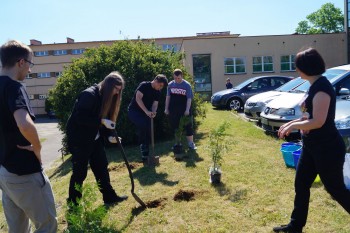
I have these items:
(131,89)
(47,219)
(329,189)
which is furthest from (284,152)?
(131,89)

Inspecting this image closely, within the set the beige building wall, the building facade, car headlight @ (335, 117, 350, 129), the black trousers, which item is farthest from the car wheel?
the black trousers

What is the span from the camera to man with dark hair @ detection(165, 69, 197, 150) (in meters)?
7.44

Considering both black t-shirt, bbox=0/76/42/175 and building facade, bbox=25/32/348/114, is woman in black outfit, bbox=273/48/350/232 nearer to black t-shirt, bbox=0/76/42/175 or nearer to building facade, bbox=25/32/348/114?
black t-shirt, bbox=0/76/42/175

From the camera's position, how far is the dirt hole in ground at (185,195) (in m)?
4.88

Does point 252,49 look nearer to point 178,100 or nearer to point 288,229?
point 178,100

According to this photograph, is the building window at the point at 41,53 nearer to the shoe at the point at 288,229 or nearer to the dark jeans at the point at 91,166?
the dark jeans at the point at 91,166

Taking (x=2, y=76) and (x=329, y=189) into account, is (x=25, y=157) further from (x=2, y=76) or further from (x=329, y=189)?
(x=329, y=189)

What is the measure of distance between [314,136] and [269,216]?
1.40 m

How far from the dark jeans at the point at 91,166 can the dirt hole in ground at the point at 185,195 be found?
91 cm

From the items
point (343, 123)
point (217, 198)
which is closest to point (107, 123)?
point (217, 198)

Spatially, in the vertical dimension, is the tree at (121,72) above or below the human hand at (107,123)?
above

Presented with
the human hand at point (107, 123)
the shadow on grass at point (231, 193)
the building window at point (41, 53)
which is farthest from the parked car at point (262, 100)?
the building window at point (41, 53)

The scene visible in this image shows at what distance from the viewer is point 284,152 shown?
5.91m

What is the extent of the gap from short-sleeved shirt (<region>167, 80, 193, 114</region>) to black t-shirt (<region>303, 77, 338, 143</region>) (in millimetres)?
4395
